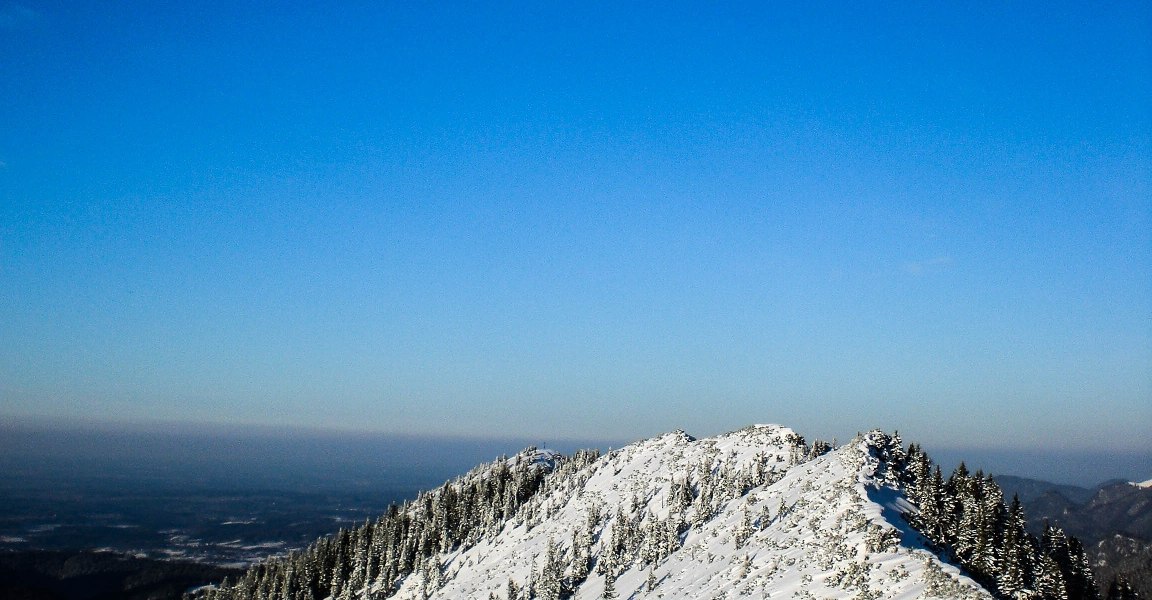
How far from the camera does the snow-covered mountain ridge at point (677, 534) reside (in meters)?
52.8

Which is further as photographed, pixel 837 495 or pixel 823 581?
pixel 837 495

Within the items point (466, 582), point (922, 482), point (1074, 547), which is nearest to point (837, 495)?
point (922, 482)

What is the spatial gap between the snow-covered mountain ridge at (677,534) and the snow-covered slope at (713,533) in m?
0.26

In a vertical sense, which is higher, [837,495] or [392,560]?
[837,495]

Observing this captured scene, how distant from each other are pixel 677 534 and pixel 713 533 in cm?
920

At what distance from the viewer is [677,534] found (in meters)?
90.0

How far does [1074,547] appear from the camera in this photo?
70.4 m

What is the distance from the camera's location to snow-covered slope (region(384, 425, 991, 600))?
50375 mm

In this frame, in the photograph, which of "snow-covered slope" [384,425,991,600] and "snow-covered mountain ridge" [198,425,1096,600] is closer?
"snow-covered slope" [384,425,991,600]

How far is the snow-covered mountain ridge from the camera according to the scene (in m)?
52.8

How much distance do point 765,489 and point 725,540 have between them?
764 inches

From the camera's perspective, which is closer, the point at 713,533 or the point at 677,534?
the point at 713,533

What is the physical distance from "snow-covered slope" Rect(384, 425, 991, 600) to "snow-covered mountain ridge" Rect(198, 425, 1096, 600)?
0.86 feet

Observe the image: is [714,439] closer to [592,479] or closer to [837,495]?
[592,479]
